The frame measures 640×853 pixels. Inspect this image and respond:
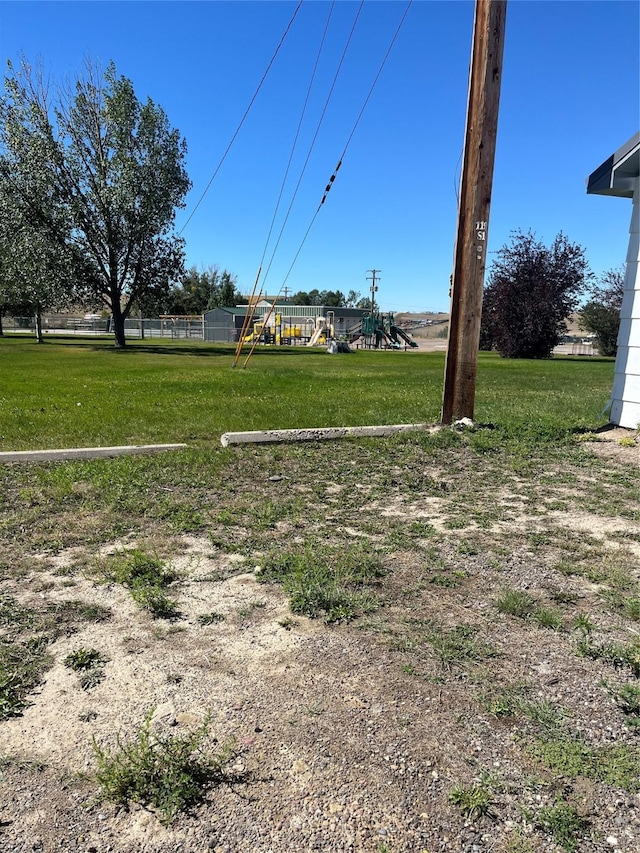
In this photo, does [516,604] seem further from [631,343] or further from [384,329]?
[384,329]

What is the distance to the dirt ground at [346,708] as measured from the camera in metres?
1.62

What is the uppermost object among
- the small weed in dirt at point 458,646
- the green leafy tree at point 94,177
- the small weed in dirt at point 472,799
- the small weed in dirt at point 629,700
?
the green leafy tree at point 94,177

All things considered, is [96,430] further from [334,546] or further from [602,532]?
[602,532]

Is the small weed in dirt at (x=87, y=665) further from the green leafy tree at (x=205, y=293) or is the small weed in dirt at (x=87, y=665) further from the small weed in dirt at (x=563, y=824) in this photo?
the green leafy tree at (x=205, y=293)

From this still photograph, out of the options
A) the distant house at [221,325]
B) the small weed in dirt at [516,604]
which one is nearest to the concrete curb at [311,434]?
the small weed in dirt at [516,604]

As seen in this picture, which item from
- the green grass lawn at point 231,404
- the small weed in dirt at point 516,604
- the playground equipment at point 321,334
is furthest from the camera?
the playground equipment at point 321,334

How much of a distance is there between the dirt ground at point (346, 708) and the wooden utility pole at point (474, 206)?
3838 millimetres

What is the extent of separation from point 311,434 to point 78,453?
2501 mm

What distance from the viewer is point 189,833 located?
1.60 m

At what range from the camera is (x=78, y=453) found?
582cm

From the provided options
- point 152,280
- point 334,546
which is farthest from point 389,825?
point 152,280

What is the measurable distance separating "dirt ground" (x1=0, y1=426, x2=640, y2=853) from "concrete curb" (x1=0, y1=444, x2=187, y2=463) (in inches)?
96.2

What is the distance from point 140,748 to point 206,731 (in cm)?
21

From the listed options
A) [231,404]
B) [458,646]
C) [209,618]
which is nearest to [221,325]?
[231,404]
